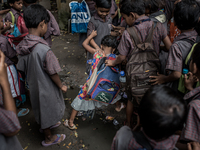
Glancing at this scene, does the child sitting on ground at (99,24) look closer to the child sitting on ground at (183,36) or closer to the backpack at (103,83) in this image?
the backpack at (103,83)

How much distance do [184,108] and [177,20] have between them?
4.60 feet

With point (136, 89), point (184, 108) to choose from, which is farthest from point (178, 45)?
point (184, 108)

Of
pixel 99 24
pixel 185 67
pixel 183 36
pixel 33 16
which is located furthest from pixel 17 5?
pixel 185 67

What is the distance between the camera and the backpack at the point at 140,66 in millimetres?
2275

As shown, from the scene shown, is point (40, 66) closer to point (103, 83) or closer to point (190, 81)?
point (103, 83)

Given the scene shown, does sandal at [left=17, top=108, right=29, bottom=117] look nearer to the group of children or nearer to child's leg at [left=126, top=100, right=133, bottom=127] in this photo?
the group of children

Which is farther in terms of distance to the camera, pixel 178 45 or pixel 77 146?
pixel 77 146

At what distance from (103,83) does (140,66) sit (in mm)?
656

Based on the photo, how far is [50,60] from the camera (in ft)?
7.28

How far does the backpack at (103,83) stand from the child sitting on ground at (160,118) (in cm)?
137

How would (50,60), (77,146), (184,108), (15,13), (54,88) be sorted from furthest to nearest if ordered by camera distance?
(15,13), (77,146), (54,88), (50,60), (184,108)

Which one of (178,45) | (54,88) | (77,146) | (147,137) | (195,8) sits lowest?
(77,146)

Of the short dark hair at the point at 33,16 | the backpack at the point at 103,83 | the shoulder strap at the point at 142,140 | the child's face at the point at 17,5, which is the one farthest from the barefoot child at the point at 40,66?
the shoulder strap at the point at 142,140

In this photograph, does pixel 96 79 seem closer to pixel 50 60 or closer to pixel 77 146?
pixel 50 60
